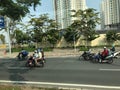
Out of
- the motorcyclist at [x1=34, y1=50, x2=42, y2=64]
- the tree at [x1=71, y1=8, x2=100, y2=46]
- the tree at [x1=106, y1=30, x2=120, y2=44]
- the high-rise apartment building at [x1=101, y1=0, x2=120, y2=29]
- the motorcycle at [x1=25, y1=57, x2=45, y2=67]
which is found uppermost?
the high-rise apartment building at [x1=101, y1=0, x2=120, y2=29]

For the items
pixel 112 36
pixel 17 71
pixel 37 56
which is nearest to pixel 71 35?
pixel 112 36

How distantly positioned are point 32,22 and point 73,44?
747 centimetres

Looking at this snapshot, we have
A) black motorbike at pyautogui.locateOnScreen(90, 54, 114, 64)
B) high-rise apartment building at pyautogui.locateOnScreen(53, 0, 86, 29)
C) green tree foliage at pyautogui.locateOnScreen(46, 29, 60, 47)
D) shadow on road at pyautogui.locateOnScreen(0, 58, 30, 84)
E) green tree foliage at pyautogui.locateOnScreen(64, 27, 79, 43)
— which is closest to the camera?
shadow on road at pyautogui.locateOnScreen(0, 58, 30, 84)

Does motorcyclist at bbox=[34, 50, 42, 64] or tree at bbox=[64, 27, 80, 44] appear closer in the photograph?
motorcyclist at bbox=[34, 50, 42, 64]

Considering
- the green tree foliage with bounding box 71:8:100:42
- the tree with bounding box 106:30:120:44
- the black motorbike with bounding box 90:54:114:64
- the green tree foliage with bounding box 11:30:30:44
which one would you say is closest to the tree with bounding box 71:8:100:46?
the green tree foliage with bounding box 71:8:100:42

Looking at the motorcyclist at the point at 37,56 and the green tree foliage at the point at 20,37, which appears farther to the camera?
the green tree foliage at the point at 20,37

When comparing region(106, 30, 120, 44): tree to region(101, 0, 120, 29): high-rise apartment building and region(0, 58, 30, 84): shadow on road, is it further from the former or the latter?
region(101, 0, 120, 29): high-rise apartment building

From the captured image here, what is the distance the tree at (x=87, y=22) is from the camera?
46.6 m

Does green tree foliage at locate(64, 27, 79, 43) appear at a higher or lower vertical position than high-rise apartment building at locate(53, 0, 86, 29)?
lower

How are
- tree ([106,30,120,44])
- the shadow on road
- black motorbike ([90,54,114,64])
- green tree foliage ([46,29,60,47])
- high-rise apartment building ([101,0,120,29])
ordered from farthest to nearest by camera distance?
high-rise apartment building ([101,0,120,29])
green tree foliage ([46,29,60,47])
tree ([106,30,120,44])
black motorbike ([90,54,114,64])
the shadow on road

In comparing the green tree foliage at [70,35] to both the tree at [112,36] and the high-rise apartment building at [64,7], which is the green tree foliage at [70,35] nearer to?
the tree at [112,36]

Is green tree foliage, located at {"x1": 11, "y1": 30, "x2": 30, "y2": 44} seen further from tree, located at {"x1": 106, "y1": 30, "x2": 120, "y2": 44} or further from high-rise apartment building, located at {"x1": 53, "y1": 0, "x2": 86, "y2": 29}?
tree, located at {"x1": 106, "y1": 30, "x2": 120, "y2": 44}

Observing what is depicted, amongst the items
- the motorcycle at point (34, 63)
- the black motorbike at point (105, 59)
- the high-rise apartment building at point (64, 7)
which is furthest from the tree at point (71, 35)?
the motorcycle at point (34, 63)

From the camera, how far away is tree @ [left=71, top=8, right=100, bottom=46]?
4656cm
